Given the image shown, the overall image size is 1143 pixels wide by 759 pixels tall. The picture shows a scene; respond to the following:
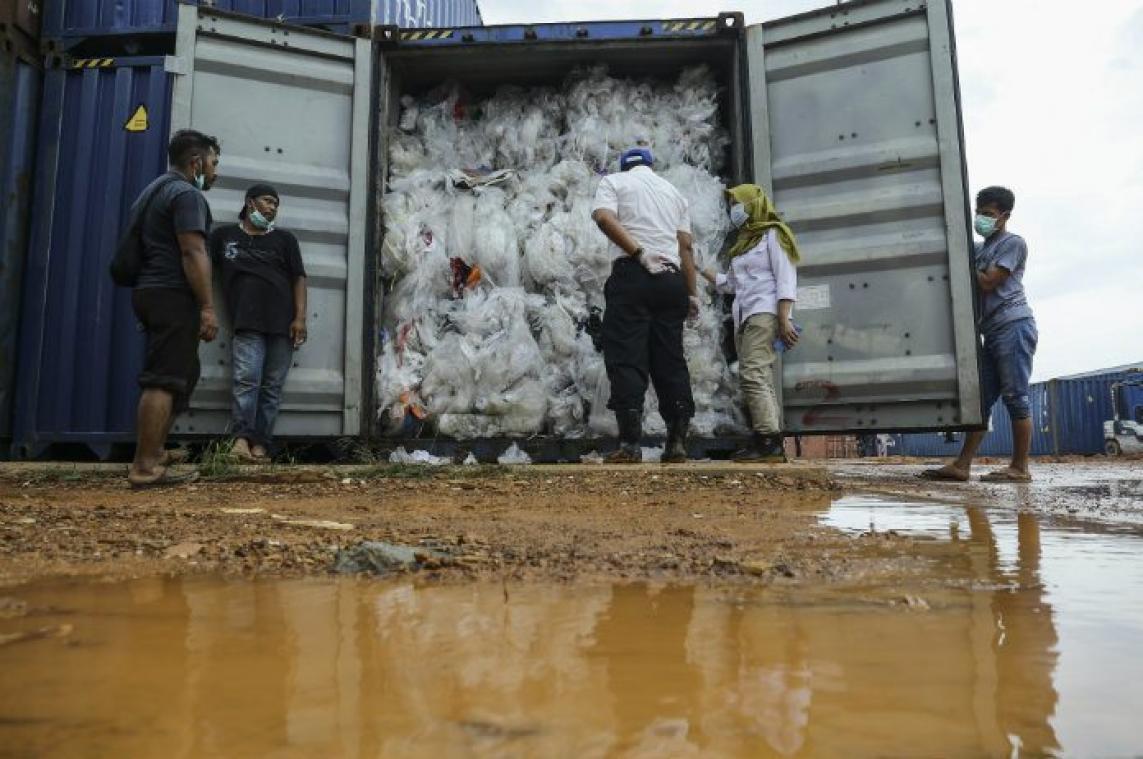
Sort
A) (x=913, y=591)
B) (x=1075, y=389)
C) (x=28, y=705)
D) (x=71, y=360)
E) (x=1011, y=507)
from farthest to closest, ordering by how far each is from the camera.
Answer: (x=1075, y=389) → (x=71, y=360) → (x=1011, y=507) → (x=913, y=591) → (x=28, y=705)

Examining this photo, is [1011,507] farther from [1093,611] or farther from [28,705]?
[28,705]

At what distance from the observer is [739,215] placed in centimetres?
414

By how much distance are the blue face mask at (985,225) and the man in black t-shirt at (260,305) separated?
12.1ft

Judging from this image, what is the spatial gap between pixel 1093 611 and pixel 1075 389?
1920cm

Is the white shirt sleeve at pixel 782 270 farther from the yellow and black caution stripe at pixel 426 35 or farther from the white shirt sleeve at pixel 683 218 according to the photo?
the yellow and black caution stripe at pixel 426 35

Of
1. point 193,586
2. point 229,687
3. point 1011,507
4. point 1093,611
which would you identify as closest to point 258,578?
point 193,586

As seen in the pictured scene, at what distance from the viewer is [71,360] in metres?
4.21

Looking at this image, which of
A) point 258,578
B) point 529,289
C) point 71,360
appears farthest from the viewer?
point 529,289

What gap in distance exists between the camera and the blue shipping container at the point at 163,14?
14.5 feet

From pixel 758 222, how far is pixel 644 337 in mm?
879

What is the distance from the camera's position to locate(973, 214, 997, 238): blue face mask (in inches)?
169

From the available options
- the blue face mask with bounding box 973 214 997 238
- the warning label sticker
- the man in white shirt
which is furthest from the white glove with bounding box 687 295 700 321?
the warning label sticker

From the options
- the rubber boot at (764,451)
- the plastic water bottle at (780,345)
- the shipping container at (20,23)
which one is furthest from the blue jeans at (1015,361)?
the shipping container at (20,23)

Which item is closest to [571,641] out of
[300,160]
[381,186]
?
[300,160]
